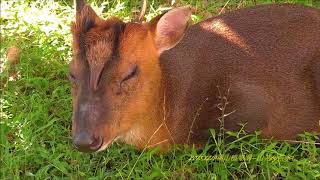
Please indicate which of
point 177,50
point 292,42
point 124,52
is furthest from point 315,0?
point 124,52

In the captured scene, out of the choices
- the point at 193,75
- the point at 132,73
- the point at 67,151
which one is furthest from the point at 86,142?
the point at 193,75

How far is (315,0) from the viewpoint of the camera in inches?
255

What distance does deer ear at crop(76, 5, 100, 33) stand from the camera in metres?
4.27

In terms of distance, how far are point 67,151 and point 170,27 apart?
1.26 m

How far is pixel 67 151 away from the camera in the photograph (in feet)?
16.1

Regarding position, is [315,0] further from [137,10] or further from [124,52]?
[124,52]

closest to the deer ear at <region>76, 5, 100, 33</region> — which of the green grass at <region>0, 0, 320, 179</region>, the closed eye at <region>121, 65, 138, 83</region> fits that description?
the closed eye at <region>121, 65, 138, 83</region>

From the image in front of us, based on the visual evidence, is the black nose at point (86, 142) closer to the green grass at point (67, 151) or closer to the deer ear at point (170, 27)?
the green grass at point (67, 151)

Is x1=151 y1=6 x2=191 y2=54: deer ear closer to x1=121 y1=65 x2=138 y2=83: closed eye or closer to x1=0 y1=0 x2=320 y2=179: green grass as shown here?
x1=121 y1=65 x2=138 y2=83: closed eye

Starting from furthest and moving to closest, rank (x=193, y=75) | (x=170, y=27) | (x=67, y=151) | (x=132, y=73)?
(x=67, y=151), (x=193, y=75), (x=170, y=27), (x=132, y=73)

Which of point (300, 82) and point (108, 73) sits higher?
point (108, 73)

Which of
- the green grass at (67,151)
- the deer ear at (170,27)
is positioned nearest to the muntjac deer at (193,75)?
the deer ear at (170,27)

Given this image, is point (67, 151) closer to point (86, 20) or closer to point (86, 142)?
point (86, 142)

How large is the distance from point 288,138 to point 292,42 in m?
0.73
